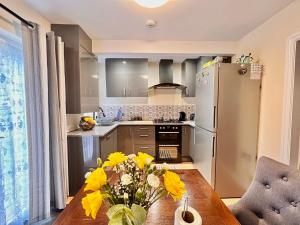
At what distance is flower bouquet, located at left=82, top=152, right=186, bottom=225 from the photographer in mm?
617

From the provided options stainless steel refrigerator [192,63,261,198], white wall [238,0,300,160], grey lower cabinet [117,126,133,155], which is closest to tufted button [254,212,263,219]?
white wall [238,0,300,160]

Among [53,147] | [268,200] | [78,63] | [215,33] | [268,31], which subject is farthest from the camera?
[215,33]

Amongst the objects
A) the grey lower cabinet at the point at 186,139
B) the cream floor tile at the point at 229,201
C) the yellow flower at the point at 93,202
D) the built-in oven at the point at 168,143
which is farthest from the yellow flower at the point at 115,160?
the grey lower cabinet at the point at 186,139

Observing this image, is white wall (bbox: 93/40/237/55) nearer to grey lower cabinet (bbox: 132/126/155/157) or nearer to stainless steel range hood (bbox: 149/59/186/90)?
stainless steel range hood (bbox: 149/59/186/90)

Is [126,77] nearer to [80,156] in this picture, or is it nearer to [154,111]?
[154,111]

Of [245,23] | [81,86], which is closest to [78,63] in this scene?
[81,86]

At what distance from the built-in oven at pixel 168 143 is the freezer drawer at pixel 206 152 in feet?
2.09

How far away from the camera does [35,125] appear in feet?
6.07

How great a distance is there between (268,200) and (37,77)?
2.15 m

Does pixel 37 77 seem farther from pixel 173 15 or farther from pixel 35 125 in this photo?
pixel 173 15

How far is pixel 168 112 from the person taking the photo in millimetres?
4484

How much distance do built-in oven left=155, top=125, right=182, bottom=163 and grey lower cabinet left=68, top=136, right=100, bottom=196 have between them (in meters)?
1.60

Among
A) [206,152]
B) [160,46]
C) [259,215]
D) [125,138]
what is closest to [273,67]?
[206,152]

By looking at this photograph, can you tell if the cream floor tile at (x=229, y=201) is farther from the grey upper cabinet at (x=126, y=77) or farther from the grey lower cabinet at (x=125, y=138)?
the grey upper cabinet at (x=126, y=77)
